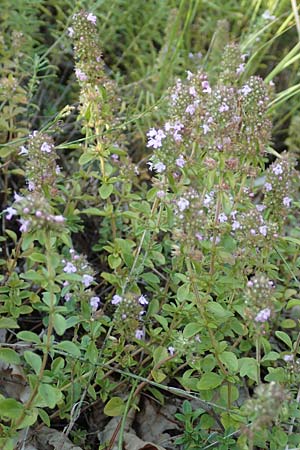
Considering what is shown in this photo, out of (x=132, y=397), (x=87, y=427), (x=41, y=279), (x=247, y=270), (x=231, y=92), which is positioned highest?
(x=231, y=92)

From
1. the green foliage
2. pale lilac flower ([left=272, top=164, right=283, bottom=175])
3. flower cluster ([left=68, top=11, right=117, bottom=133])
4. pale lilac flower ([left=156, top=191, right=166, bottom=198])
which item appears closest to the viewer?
the green foliage

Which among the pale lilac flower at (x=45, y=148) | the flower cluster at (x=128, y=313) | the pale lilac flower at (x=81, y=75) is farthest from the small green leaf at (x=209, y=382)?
the pale lilac flower at (x=81, y=75)

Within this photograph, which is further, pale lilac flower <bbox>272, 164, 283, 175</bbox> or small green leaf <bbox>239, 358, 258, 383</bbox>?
pale lilac flower <bbox>272, 164, 283, 175</bbox>

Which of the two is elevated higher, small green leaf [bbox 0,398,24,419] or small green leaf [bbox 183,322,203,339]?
small green leaf [bbox 183,322,203,339]

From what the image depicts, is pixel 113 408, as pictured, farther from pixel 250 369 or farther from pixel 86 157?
pixel 86 157

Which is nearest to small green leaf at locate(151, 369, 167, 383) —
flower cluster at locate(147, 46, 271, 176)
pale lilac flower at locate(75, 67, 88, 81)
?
flower cluster at locate(147, 46, 271, 176)

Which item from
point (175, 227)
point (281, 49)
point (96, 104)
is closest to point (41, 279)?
point (175, 227)

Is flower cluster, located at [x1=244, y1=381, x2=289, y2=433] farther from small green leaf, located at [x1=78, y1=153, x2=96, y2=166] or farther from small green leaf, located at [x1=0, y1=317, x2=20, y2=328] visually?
small green leaf, located at [x1=78, y1=153, x2=96, y2=166]

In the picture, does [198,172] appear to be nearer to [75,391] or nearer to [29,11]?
[75,391]

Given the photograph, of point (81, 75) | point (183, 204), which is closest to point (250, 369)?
point (183, 204)
